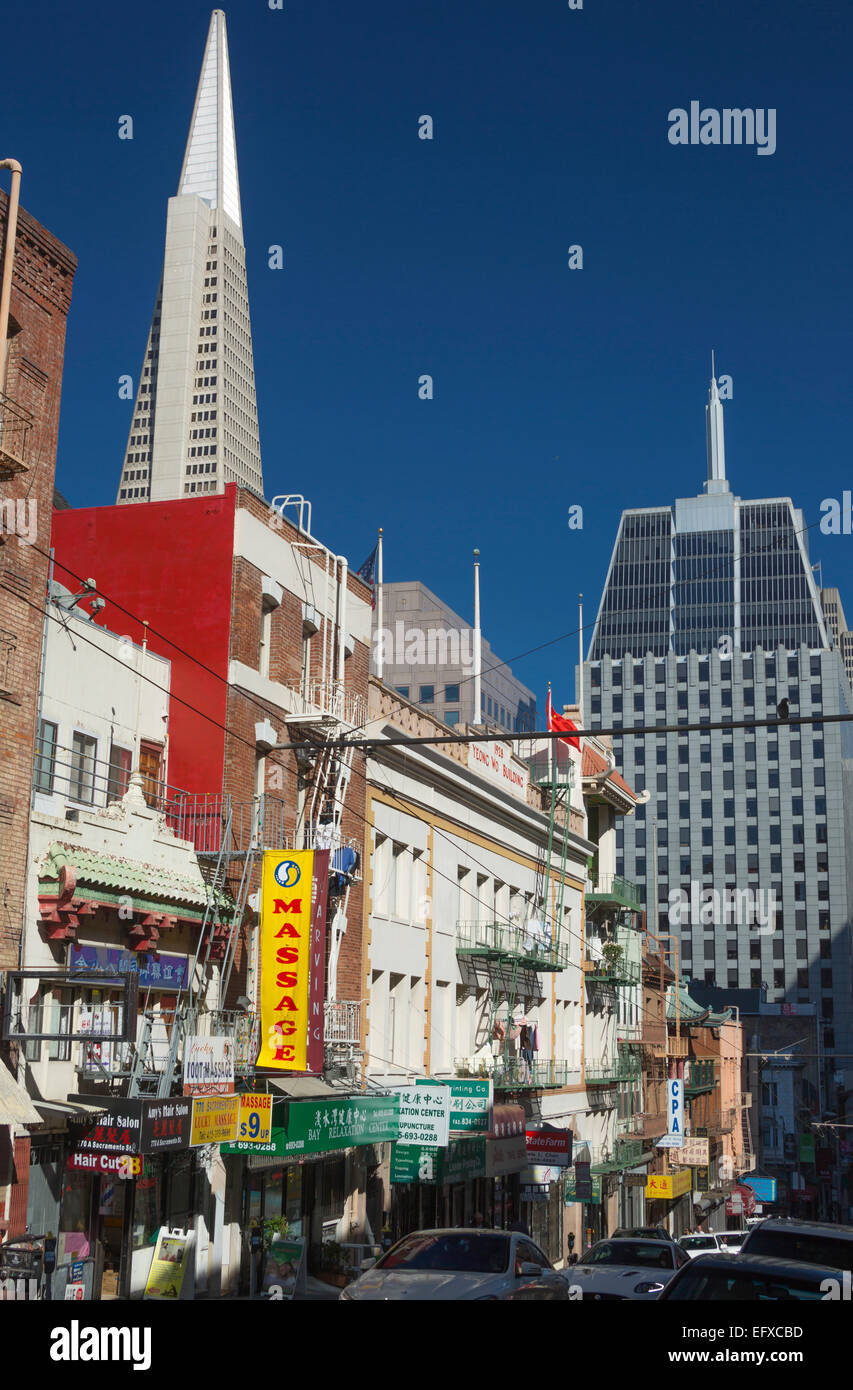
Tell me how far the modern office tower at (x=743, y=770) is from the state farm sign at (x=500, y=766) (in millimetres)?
106611

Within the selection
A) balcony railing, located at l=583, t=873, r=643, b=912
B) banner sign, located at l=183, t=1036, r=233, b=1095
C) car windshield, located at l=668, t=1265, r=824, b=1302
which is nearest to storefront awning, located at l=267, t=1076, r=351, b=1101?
banner sign, located at l=183, t=1036, r=233, b=1095

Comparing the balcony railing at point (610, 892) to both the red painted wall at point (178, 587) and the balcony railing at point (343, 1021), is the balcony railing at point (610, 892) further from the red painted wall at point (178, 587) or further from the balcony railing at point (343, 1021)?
the red painted wall at point (178, 587)

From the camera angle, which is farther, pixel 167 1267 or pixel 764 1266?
pixel 167 1267

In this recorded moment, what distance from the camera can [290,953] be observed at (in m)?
24.6

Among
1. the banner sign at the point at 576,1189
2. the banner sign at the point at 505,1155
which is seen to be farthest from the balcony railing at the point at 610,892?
the banner sign at the point at 505,1155

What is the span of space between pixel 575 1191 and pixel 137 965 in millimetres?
25494

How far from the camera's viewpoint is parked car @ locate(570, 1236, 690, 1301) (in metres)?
18.8

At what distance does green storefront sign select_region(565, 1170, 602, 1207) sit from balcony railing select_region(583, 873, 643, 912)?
9.70 metres

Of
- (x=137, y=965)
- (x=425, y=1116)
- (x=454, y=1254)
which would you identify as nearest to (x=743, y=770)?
(x=425, y=1116)

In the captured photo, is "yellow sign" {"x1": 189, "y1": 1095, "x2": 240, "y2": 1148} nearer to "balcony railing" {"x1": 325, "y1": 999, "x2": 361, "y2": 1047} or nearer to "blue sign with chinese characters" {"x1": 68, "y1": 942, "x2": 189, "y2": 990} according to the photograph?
"blue sign with chinese characters" {"x1": 68, "y1": 942, "x2": 189, "y2": 990}

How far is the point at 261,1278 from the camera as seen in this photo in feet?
81.8

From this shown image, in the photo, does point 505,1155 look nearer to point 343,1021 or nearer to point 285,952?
point 343,1021

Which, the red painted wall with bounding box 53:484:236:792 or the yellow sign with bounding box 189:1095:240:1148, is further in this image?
the red painted wall with bounding box 53:484:236:792
